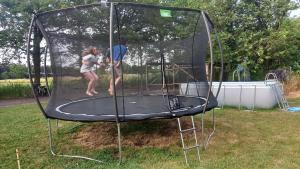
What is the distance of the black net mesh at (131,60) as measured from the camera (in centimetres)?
384

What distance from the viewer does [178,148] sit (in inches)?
155

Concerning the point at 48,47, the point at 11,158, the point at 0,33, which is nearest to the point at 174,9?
the point at 48,47

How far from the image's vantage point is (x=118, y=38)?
4004mm

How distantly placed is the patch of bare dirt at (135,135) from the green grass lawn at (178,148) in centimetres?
4

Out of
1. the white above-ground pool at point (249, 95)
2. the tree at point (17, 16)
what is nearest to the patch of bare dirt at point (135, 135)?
the white above-ground pool at point (249, 95)

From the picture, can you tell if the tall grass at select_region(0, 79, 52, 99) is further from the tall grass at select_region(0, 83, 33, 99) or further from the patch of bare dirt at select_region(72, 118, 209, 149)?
the patch of bare dirt at select_region(72, 118, 209, 149)

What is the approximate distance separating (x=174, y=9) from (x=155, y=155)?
69.4 inches

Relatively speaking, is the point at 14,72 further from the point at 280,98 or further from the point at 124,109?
the point at 280,98

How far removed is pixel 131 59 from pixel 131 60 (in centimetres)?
1

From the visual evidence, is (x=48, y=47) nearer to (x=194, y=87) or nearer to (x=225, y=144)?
(x=194, y=87)

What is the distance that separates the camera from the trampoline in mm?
3781

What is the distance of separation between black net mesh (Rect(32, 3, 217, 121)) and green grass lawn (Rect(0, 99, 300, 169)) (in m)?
0.48

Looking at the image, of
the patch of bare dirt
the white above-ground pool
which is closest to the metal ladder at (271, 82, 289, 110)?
the white above-ground pool

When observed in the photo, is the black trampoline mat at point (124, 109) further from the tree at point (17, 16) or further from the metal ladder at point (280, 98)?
the tree at point (17, 16)
